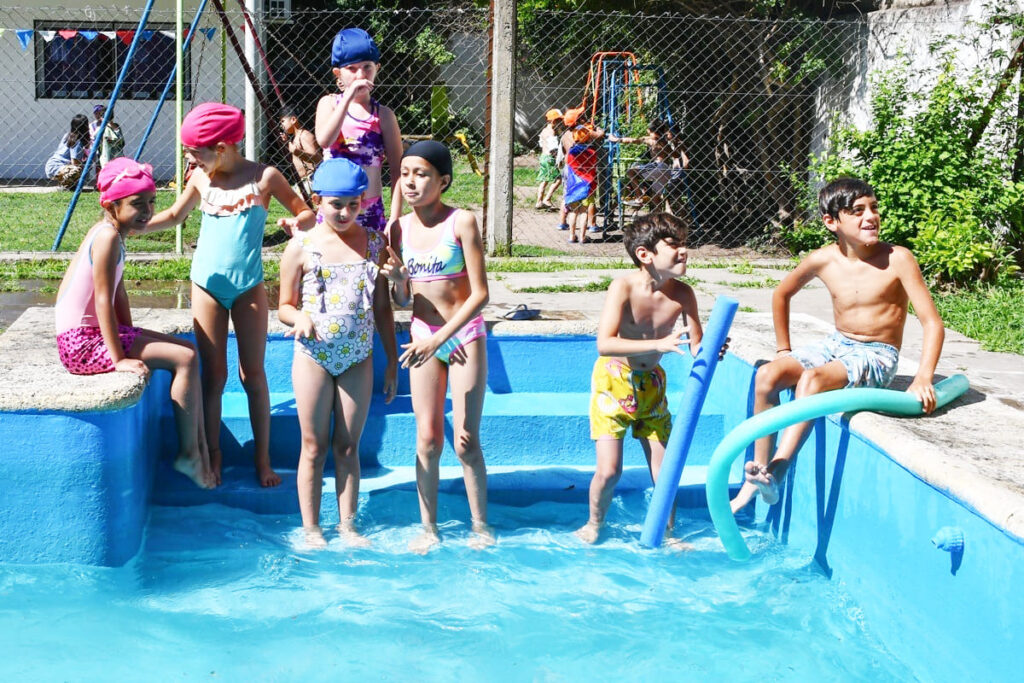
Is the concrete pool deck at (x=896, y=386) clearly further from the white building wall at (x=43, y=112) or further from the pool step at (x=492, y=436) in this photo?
the white building wall at (x=43, y=112)

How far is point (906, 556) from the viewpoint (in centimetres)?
381

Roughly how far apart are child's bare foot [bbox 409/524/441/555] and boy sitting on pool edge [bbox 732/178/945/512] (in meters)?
1.28

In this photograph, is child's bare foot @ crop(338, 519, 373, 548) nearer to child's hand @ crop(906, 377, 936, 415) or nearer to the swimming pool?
the swimming pool

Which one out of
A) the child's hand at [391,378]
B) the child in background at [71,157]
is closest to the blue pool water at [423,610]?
the child's hand at [391,378]

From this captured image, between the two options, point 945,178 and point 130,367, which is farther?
point 945,178

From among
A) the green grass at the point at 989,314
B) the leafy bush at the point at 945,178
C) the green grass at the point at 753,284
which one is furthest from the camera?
the green grass at the point at 753,284

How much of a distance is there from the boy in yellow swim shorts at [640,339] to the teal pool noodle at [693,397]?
0.33ft

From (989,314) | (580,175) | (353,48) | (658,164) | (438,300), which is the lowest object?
(989,314)

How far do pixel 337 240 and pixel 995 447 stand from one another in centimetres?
255

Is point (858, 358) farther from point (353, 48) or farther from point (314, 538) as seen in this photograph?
point (353, 48)

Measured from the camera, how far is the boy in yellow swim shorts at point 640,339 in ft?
14.5

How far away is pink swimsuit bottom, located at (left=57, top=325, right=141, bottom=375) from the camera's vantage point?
4.45 metres

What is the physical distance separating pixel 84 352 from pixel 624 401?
216 centimetres

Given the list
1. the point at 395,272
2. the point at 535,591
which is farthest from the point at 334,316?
the point at 535,591
